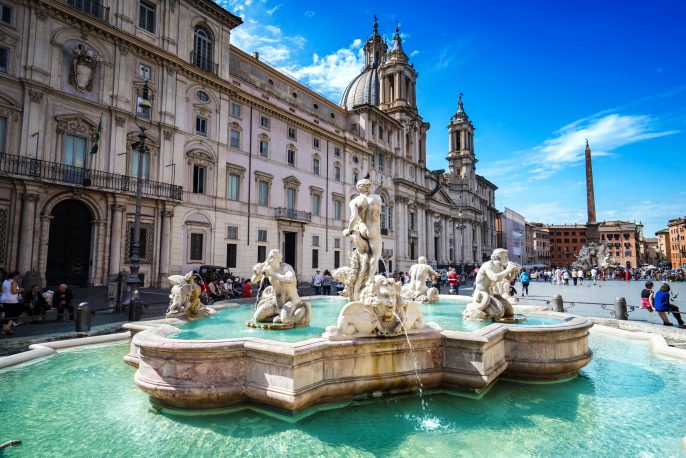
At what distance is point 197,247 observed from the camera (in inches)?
876

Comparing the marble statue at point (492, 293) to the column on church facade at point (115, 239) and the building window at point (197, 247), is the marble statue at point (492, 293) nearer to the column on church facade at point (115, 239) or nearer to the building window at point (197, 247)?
the column on church facade at point (115, 239)

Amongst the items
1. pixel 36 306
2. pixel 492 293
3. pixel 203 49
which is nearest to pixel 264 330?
pixel 492 293

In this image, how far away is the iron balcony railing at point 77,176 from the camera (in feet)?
50.7

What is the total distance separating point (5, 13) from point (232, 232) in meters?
14.3

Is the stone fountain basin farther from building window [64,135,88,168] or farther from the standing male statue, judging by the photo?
building window [64,135,88,168]

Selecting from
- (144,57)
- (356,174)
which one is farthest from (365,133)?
(144,57)

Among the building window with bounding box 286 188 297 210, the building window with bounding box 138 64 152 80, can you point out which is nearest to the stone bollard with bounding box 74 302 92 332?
the building window with bounding box 138 64 152 80

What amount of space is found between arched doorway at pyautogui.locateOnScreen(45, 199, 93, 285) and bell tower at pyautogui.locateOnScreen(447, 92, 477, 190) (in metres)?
57.0

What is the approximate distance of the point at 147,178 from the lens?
20.1m

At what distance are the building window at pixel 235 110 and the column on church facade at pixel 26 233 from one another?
40.7ft

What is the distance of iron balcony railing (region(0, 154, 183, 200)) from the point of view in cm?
1545

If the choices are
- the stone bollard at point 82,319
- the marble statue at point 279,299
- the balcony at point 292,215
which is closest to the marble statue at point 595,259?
the balcony at point 292,215

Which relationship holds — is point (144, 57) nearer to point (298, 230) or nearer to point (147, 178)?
point (147, 178)

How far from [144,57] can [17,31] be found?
525 centimetres
